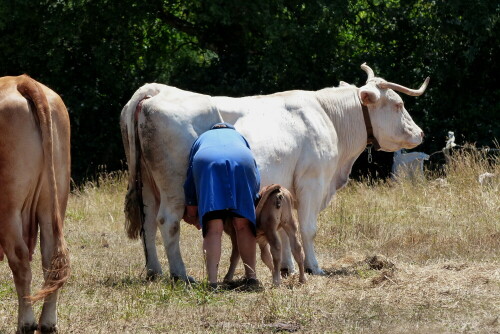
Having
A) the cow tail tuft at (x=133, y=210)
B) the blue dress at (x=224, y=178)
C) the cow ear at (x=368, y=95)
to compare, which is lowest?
the cow tail tuft at (x=133, y=210)

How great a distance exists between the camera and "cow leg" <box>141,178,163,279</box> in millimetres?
8875

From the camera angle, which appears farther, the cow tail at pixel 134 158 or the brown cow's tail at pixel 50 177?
the cow tail at pixel 134 158

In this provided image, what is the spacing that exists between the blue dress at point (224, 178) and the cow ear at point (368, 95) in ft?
9.01

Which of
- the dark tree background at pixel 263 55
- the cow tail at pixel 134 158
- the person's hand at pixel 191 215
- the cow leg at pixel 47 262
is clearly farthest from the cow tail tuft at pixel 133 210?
the dark tree background at pixel 263 55

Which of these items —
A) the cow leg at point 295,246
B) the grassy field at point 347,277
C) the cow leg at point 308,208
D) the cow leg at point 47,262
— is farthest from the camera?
the cow leg at point 308,208

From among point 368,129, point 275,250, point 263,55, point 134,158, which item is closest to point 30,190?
point 275,250

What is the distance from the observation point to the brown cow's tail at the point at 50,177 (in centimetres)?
608

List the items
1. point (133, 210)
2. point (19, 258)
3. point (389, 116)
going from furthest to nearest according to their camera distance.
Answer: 1. point (389, 116)
2. point (133, 210)
3. point (19, 258)

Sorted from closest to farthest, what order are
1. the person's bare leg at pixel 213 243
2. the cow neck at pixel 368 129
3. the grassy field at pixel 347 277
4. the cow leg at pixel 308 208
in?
the grassy field at pixel 347 277, the person's bare leg at pixel 213 243, the cow leg at pixel 308 208, the cow neck at pixel 368 129

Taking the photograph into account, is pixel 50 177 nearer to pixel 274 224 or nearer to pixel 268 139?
pixel 274 224

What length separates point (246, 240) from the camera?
8.16 meters

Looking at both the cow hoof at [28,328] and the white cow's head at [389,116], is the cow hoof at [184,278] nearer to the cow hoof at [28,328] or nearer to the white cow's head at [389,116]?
the cow hoof at [28,328]

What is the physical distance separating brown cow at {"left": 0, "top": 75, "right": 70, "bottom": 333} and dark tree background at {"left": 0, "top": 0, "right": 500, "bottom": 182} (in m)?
11.3

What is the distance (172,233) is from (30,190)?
2.58 m
